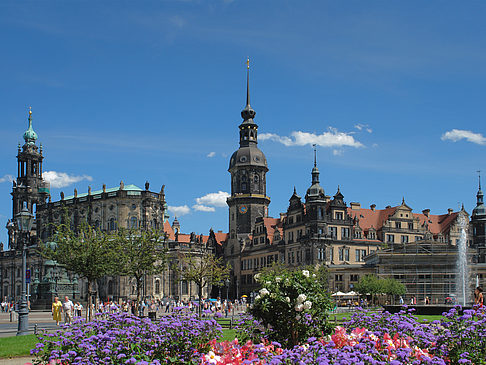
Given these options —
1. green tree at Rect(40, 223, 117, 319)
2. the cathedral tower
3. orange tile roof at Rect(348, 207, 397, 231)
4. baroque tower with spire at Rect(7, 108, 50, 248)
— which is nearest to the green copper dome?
baroque tower with spire at Rect(7, 108, 50, 248)

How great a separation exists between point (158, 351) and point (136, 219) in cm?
8608

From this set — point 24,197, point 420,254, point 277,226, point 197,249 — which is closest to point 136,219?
point 197,249

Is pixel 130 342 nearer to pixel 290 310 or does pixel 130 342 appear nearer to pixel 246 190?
pixel 290 310

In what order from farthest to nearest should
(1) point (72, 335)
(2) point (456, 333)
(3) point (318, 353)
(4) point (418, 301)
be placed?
(4) point (418, 301), (1) point (72, 335), (2) point (456, 333), (3) point (318, 353)

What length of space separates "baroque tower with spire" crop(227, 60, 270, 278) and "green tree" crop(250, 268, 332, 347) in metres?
86.3

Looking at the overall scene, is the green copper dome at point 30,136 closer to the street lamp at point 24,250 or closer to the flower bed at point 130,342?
the street lamp at point 24,250

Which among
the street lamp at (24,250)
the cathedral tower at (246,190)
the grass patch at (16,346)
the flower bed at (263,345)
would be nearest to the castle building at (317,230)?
the cathedral tower at (246,190)

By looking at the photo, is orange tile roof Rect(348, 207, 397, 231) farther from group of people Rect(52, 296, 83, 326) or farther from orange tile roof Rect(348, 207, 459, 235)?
group of people Rect(52, 296, 83, 326)

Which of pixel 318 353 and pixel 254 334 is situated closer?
pixel 318 353

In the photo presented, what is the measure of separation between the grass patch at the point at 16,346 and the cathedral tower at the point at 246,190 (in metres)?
77.2

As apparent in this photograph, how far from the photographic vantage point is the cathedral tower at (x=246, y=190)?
10162 cm

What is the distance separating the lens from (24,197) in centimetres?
12544

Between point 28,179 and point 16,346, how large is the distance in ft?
Result: 370

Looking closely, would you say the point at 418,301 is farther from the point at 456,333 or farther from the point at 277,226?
the point at 456,333
